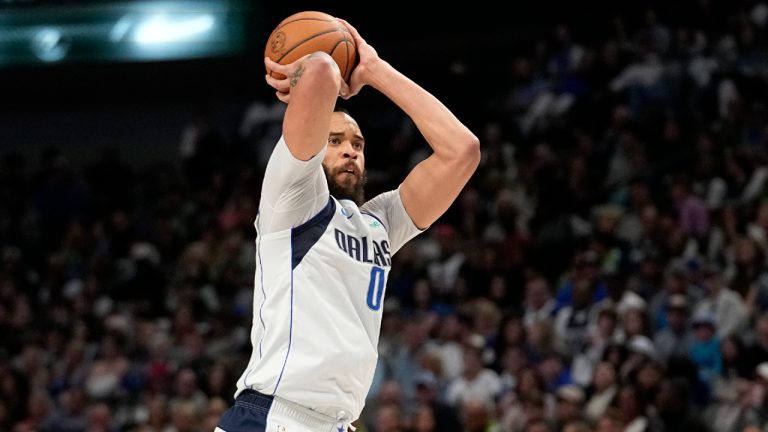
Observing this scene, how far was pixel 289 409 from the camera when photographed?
13.3 feet

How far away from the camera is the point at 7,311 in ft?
48.3

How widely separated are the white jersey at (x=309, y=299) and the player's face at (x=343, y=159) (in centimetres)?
24

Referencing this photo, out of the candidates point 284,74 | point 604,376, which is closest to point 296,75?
point 284,74

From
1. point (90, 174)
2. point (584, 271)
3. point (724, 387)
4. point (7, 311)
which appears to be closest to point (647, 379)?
point (724, 387)

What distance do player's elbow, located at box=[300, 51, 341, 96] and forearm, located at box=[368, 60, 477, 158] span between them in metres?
0.49

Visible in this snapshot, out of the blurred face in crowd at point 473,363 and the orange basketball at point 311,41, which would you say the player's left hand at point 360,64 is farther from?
the blurred face in crowd at point 473,363

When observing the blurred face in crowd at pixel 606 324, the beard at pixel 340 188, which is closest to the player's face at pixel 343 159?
the beard at pixel 340 188

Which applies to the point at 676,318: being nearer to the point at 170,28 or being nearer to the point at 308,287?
the point at 308,287

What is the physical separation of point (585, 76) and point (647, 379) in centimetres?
615

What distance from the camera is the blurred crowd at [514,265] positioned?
10.1 metres

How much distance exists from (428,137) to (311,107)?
0.78 meters

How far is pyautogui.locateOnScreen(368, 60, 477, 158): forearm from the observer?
4492mm

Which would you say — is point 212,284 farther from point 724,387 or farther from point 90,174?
point 724,387

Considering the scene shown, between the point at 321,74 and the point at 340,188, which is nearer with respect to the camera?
the point at 321,74
